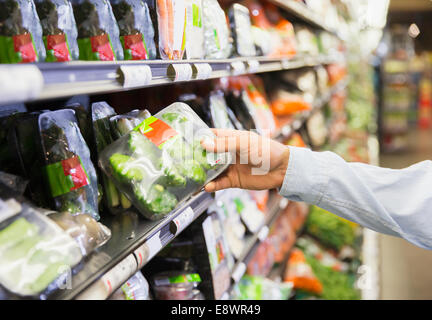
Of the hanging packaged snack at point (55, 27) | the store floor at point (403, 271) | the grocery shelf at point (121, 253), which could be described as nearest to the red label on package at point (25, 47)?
the hanging packaged snack at point (55, 27)

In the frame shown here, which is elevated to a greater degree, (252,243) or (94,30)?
(94,30)

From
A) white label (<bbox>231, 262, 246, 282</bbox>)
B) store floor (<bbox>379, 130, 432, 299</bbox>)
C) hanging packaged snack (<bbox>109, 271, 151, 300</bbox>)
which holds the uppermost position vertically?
hanging packaged snack (<bbox>109, 271, 151, 300</bbox>)

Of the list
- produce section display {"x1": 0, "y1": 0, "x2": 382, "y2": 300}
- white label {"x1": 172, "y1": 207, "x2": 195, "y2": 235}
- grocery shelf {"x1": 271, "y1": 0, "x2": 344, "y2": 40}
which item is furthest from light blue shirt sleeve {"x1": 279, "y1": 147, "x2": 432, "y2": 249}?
grocery shelf {"x1": 271, "y1": 0, "x2": 344, "y2": 40}

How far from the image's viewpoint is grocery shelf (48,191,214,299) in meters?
0.87

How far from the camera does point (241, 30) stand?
211 cm

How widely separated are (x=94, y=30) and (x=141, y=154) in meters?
0.35

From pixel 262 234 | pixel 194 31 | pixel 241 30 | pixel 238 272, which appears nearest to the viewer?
pixel 194 31

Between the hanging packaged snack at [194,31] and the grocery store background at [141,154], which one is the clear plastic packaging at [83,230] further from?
the hanging packaged snack at [194,31]

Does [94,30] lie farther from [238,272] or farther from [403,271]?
[403,271]

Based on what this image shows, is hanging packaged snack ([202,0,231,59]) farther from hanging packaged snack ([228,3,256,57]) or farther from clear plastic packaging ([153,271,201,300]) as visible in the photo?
clear plastic packaging ([153,271,201,300])

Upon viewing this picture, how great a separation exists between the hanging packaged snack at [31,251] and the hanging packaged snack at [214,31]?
3.41ft

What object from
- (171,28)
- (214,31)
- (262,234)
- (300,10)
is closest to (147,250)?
(171,28)

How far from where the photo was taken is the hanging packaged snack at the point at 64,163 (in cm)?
104

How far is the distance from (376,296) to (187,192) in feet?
7.99
